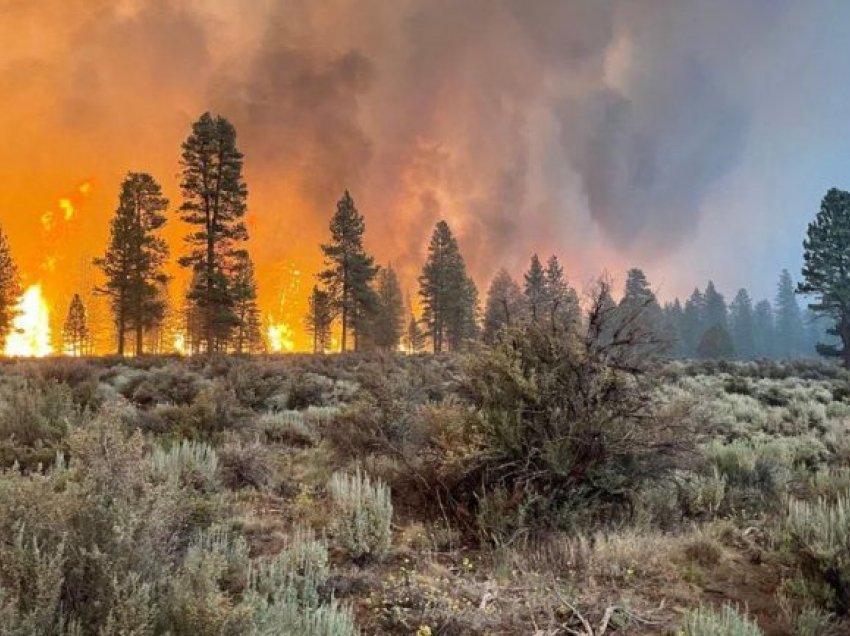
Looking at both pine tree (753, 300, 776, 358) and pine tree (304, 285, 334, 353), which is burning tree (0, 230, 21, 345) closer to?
pine tree (304, 285, 334, 353)

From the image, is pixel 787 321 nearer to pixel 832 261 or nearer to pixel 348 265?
pixel 832 261

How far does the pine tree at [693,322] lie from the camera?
313 ft

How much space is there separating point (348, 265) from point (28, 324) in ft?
105

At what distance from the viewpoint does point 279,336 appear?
9425 cm

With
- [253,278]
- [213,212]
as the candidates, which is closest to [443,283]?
[253,278]

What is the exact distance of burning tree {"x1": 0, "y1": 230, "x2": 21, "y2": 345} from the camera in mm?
48281

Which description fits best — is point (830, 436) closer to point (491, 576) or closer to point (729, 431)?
point (729, 431)

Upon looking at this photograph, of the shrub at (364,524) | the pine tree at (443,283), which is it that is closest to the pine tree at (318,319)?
the pine tree at (443,283)

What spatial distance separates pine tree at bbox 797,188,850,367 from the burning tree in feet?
210

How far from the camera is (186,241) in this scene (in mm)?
34344

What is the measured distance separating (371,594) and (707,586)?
2582 mm

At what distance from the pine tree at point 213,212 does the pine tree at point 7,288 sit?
2427 centimetres

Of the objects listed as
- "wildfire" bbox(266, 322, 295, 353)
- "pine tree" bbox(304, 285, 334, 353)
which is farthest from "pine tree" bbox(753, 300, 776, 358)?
"wildfire" bbox(266, 322, 295, 353)

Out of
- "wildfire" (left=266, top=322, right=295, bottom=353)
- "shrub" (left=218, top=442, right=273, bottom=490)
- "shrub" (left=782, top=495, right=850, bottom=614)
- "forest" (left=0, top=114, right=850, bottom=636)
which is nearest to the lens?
A: "forest" (left=0, top=114, right=850, bottom=636)
